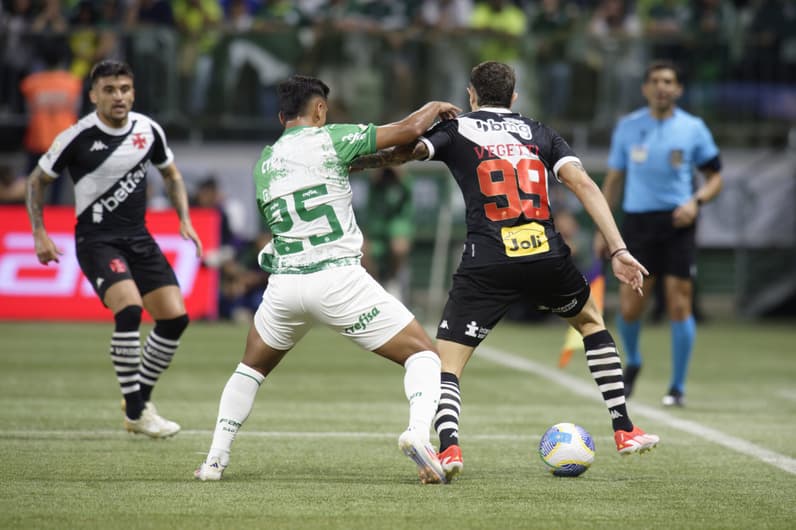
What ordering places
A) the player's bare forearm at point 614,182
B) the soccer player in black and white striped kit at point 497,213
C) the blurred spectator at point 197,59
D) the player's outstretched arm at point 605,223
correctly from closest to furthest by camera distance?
the player's outstretched arm at point 605,223
the soccer player in black and white striped kit at point 497,213
the player's bare forearm at point 614,182
the blurred spectator at point 197,59

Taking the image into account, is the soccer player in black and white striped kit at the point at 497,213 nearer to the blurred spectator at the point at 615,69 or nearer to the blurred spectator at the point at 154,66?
the blurred spectator at the point at 154,66

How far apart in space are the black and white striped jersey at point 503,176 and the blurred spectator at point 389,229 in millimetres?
11979

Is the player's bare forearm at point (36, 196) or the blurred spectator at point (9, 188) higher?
the player's bare forearm at point (36, 196)

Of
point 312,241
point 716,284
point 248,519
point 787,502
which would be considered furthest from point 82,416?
point 716,284

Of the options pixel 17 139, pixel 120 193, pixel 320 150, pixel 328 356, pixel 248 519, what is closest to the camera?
pixel 248 519

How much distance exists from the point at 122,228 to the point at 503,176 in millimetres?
2959

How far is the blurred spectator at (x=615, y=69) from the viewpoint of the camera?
20.3 metres

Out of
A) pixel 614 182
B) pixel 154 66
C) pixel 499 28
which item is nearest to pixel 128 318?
pixel 614 182

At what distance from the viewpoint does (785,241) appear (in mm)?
21062

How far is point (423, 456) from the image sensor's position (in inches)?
252

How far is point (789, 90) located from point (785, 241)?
2.36 meters

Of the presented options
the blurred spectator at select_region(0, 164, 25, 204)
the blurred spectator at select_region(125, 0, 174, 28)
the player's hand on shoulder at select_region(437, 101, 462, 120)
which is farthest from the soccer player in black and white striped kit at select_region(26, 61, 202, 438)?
the blurred spectator at select_region(125, 0, 174, 28)

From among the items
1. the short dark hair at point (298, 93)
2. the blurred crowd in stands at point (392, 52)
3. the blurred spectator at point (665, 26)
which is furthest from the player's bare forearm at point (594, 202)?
the blurred spectator at point (665, 26)

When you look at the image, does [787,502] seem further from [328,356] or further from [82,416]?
[328,356]
